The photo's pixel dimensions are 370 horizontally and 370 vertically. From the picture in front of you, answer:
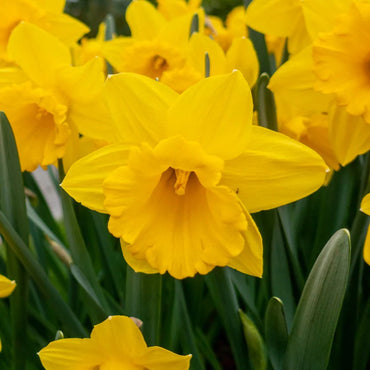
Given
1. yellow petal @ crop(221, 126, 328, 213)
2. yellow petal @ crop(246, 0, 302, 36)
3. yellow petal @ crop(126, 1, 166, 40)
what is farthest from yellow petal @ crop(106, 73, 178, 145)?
yellow petal @ crop(126, 1, 166, 40)

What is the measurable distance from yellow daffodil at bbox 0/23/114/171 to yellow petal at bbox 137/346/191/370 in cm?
39

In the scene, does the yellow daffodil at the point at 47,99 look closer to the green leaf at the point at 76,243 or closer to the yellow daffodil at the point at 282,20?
the green leaf at the point at 76,243

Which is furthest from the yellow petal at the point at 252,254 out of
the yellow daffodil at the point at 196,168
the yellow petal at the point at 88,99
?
the yellow petal at the point at 88,99

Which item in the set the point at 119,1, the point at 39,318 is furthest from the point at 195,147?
the point at 119,1

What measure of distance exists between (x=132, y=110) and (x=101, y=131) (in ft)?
0.64

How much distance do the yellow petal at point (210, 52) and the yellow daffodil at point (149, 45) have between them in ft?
0.27

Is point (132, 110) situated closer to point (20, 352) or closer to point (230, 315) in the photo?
point (230, 315)

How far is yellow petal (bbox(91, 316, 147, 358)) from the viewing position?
86 centimetres

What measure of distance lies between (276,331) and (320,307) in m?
0.14

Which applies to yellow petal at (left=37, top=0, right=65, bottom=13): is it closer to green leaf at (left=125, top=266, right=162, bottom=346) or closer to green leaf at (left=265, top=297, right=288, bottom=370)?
green leaf at (left=125, top=266, right=162, bottom=346)

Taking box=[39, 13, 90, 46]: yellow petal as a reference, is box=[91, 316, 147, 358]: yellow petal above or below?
below

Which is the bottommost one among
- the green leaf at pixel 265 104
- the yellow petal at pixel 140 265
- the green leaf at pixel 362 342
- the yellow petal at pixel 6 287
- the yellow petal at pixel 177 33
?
the green leaf at pixel 362 342

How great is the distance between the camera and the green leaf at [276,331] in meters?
0.93

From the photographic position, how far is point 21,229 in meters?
1.09
